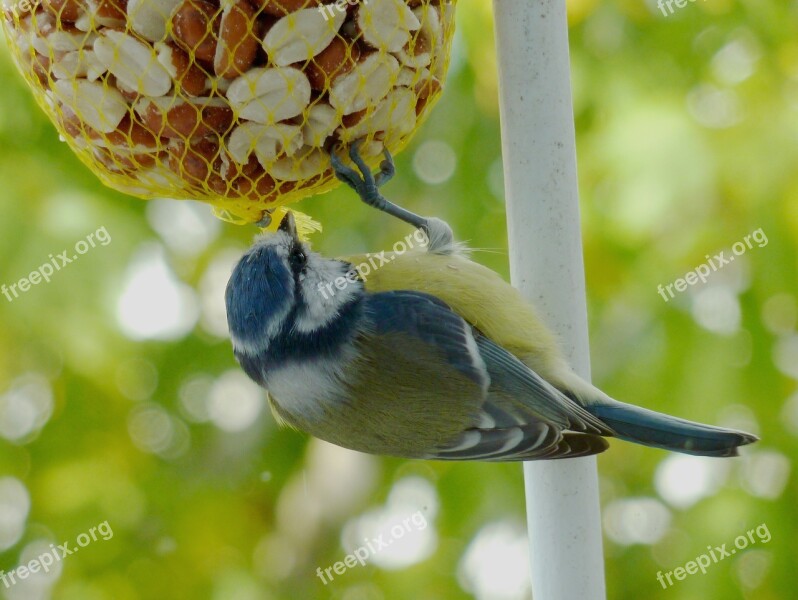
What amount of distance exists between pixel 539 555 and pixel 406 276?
0.39m

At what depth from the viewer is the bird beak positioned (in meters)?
1.13

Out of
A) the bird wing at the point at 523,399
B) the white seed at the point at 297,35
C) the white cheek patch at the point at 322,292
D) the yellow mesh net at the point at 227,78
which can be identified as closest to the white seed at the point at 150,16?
the yellow mesh net at the point at 227,78

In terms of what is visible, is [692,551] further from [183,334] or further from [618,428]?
[183,334]

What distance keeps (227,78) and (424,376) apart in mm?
439

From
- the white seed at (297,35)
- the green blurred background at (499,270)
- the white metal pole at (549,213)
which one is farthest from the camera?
the green blurred background at (499,270)

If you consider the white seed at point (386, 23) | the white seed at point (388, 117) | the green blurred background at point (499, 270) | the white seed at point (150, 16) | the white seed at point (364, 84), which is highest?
the white seed at point (386, 23)

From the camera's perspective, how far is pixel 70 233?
143 centimetres

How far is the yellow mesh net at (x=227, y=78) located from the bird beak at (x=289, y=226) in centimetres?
5

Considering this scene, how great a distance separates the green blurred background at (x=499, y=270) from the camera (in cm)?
142

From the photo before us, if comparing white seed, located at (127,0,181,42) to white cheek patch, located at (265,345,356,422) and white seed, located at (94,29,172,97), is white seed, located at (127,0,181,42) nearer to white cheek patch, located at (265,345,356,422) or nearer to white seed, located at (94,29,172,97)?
white seed, located at (94,29,172,97)

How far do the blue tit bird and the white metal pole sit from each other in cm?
5

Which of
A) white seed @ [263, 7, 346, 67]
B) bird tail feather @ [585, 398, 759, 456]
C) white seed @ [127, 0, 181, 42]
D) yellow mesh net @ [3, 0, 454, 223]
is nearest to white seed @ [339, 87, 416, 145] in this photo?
yellow mesh net @ [3, 0, 454, 223]

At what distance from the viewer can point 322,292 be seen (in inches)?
44.9

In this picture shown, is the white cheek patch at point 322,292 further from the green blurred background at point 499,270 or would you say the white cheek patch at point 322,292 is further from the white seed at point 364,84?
the green blurred background at point 499,270
